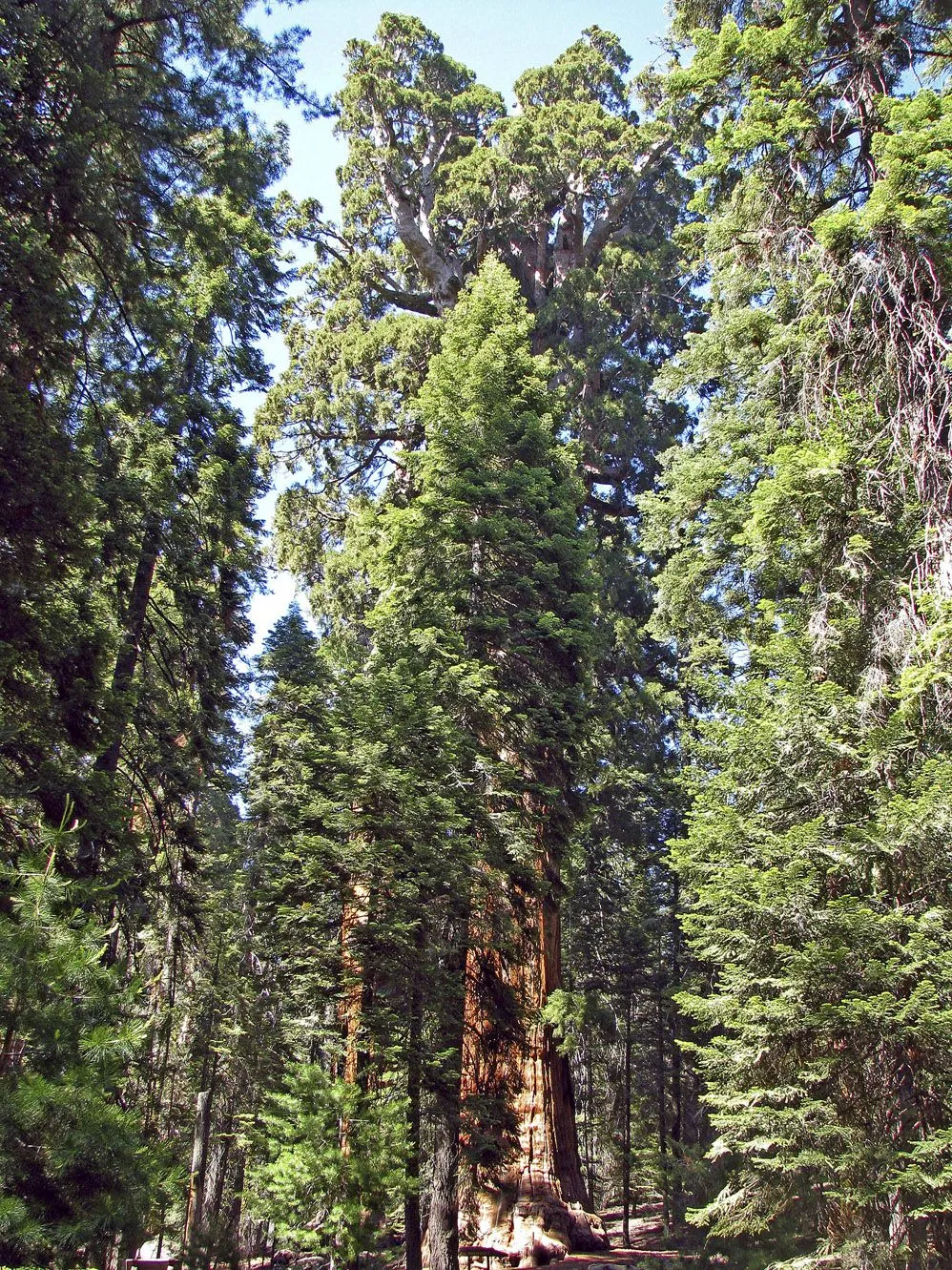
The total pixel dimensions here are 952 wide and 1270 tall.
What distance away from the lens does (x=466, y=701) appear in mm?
11531

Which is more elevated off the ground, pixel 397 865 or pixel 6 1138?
pixel 397 865

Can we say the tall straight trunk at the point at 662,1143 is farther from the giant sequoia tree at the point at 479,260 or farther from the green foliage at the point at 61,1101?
the green foliage at the point at 61,1101

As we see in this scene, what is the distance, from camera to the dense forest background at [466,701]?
7410 mm

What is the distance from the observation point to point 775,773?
29.5 feet

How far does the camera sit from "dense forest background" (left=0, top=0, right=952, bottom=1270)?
7.41 meters

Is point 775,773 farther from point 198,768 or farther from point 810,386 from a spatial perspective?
point 198,768

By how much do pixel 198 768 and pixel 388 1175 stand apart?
621 cm

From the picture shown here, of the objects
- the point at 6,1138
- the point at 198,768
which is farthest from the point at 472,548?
the point at 6,1138

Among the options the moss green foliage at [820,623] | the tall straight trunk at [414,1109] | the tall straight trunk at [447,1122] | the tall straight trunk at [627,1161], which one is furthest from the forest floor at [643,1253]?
the tall straight trunk at [414,1109]

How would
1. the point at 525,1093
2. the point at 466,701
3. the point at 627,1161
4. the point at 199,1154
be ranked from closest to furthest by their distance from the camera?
the point at 466,701 → the point at 525,1093 → the point at 199,1154 → the point at 627,1161

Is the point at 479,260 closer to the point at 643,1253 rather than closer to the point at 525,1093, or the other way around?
the point at 525,1093

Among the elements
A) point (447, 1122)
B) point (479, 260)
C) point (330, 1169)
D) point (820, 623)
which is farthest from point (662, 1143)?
point (479, 260)

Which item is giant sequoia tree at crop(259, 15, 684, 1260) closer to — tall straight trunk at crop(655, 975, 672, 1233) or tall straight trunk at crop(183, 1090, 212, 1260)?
tall straight trunk at crop(655, 975, 672, 1233)

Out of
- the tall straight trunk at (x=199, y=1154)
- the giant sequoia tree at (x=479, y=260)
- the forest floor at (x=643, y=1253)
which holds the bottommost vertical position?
the forest floor at (x=643, y=1253)
